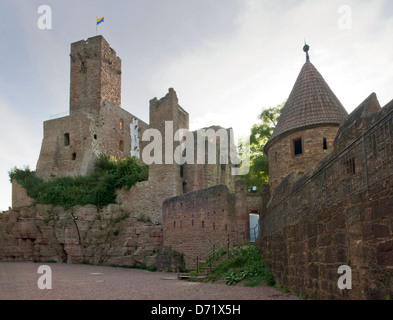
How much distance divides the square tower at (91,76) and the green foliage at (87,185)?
7.66m

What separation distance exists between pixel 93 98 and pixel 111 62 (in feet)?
15.8

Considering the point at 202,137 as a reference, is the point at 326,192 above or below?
below

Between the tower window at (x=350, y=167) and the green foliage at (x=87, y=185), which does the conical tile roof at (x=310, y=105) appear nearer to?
the tower window at (x=350, y=167)

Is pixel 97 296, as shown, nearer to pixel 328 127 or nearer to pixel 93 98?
pixel 328 127

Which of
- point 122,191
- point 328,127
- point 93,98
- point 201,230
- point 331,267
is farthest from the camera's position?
point 93,98

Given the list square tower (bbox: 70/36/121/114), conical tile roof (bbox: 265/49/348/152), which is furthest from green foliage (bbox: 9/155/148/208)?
conical tile roof (bbox: 265/49/348/152)

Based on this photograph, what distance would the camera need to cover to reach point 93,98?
1480 inches

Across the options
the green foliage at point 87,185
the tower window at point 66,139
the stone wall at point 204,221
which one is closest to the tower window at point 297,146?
the stone wall at point 204,221

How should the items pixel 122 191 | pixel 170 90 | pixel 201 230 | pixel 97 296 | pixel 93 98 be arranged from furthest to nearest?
pixel 93 98 < pixel 122 191 < pixel 170 90 < pixel 201 230 < pixel 97 296

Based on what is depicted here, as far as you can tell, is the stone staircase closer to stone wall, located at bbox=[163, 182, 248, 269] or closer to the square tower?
stone wall, located at bbox=[163, 182, 248, 269]

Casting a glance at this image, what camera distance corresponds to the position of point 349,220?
5941mm

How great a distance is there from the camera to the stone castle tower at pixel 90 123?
35.5m
